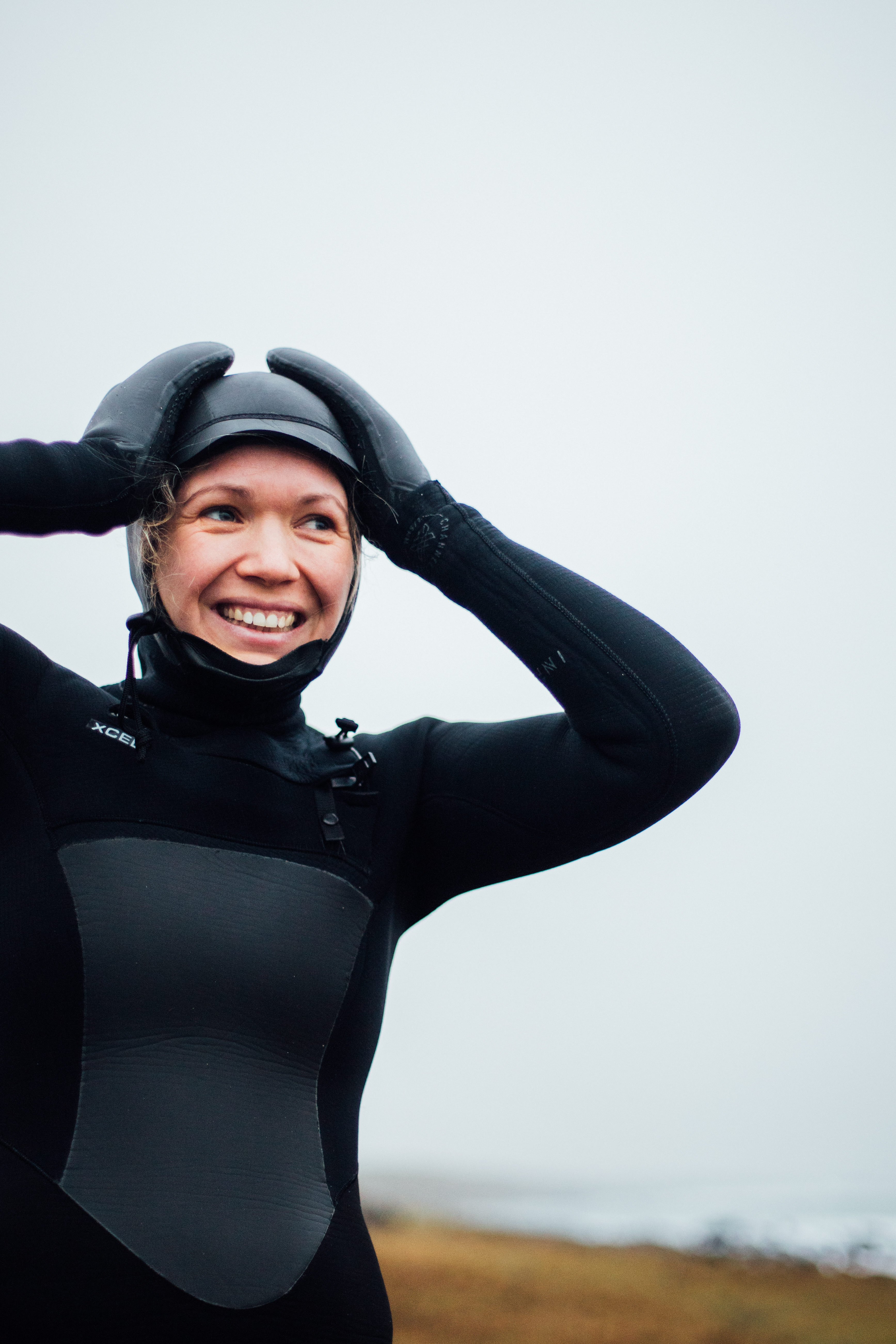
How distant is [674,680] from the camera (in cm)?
113

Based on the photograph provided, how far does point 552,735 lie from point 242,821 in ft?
1.02

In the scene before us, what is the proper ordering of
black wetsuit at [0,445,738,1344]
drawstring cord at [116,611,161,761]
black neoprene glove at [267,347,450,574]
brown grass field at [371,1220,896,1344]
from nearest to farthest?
1. black wetsuit at [0,445,738,1344]
2. drawstring cord at [116,611,161,761]
3. black neoprene glove at [267,347,450,574]
4. brown grass field at [371,1220,896,1344]

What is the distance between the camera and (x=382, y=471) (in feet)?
4.00

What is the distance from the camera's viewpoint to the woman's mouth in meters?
1.15

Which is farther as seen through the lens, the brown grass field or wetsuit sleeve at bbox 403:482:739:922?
the brown grass field

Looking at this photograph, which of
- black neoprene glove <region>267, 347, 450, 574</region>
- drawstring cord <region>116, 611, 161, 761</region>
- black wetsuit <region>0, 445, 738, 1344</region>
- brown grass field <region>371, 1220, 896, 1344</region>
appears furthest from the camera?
brown grass field <region>371, 1220, 896, 1344</region>

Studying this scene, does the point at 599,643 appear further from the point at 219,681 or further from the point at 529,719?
the point at 219,681

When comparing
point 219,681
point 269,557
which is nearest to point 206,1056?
point 219,681

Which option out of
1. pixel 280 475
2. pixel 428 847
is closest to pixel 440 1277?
pixel 428 847

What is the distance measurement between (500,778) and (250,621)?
0.29 m

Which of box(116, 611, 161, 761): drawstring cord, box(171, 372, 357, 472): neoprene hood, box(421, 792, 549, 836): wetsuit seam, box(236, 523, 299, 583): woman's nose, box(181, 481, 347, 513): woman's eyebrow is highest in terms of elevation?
box(171, 372, 357, 472): neoprene hood

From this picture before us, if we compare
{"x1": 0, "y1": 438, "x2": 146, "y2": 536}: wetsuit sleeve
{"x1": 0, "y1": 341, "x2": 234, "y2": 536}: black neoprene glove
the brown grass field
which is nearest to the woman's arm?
{"x1": 0, "y1": 341, "x2": 234, "y2": 536}: black neoprene glove

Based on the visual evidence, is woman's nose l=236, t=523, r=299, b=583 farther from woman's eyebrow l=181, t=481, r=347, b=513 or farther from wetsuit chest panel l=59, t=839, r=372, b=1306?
wetsuit chest panel l=59, t=839, r=372, b=1306

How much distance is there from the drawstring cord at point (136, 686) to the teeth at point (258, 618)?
7cm
